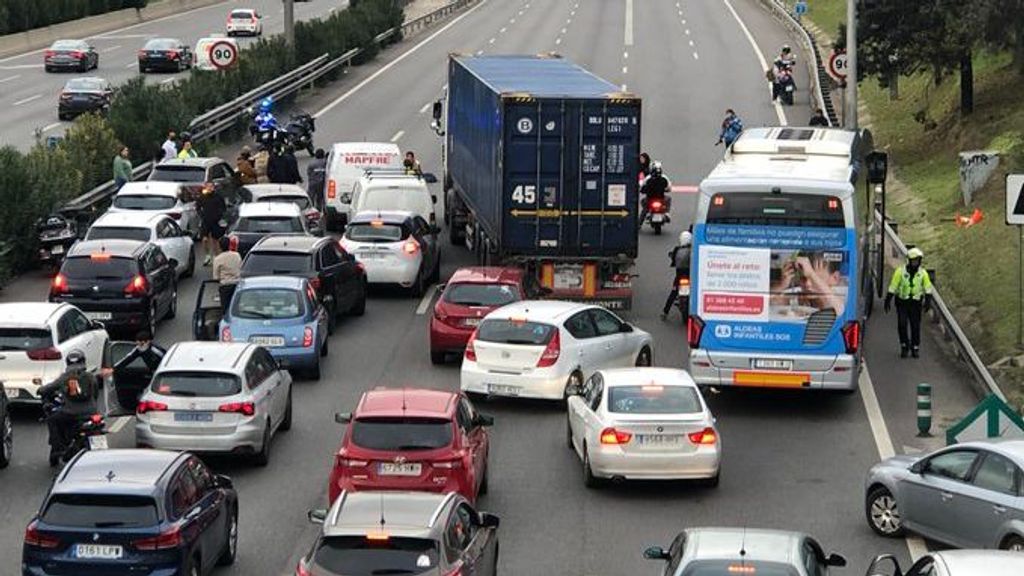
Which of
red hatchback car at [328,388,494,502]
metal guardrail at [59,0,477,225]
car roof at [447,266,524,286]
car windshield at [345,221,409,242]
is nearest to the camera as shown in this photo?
red hatchback car at [328,388,494,502]

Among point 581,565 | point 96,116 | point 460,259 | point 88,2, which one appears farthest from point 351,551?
point 88,2

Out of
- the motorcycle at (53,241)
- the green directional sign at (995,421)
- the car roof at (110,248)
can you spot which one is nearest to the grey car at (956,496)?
the green directional sign at (995,421)

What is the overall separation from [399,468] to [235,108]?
129ft

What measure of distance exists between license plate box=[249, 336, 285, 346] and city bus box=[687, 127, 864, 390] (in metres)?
6.08

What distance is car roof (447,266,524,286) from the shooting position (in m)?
31.2

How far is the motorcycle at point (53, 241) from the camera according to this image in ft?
128

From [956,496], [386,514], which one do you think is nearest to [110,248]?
[956,496]

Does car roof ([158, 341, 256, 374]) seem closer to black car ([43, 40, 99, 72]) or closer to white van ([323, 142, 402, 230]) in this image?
white van ([323, 142, 402, 230])

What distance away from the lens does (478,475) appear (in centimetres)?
2261

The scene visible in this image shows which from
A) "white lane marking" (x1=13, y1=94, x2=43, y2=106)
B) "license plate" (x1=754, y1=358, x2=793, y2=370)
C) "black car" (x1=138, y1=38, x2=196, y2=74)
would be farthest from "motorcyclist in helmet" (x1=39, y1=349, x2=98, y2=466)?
"black car" (x1=138, y1=38, x2=196, y2=74)

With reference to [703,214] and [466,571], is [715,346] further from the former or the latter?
[466,571]

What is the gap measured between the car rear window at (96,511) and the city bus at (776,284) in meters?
11.0

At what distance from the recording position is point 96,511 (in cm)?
1781

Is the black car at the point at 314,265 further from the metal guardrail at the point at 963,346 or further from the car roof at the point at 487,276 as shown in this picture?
the metal guardrail at the point at 963,346
